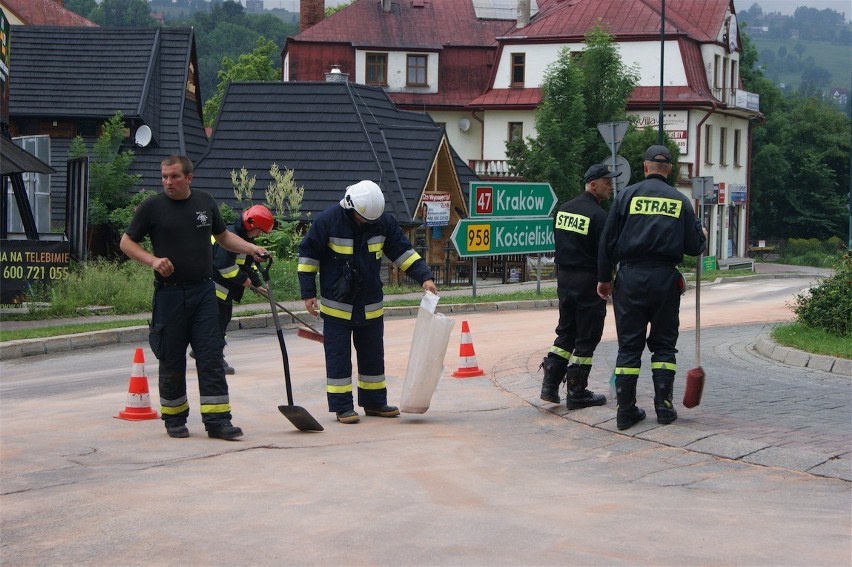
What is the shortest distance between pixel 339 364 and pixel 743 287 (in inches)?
1014

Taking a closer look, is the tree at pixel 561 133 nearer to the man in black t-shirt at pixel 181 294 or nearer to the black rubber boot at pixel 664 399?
the black rubber boot at pixel 664 399

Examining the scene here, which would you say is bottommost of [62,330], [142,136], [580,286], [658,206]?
[62,330]

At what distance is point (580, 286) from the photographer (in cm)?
941

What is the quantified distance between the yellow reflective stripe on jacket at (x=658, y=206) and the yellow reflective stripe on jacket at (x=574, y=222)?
2.94 ft

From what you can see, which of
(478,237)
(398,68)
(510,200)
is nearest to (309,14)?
(398,68)

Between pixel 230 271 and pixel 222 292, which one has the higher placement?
pixel 230 271

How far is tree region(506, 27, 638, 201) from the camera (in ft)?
140

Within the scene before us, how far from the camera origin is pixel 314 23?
66.2 metres

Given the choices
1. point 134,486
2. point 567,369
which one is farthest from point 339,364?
point 134,486

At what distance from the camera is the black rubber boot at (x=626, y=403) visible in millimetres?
8641

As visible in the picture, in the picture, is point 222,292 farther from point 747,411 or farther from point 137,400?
point 747,411

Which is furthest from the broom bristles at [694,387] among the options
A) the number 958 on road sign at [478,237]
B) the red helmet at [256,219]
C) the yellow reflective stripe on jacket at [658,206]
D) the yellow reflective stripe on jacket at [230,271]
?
the number 958 on road sign at [478,237]

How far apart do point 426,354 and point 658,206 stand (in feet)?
6.96

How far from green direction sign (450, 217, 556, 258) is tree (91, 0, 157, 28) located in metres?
126
